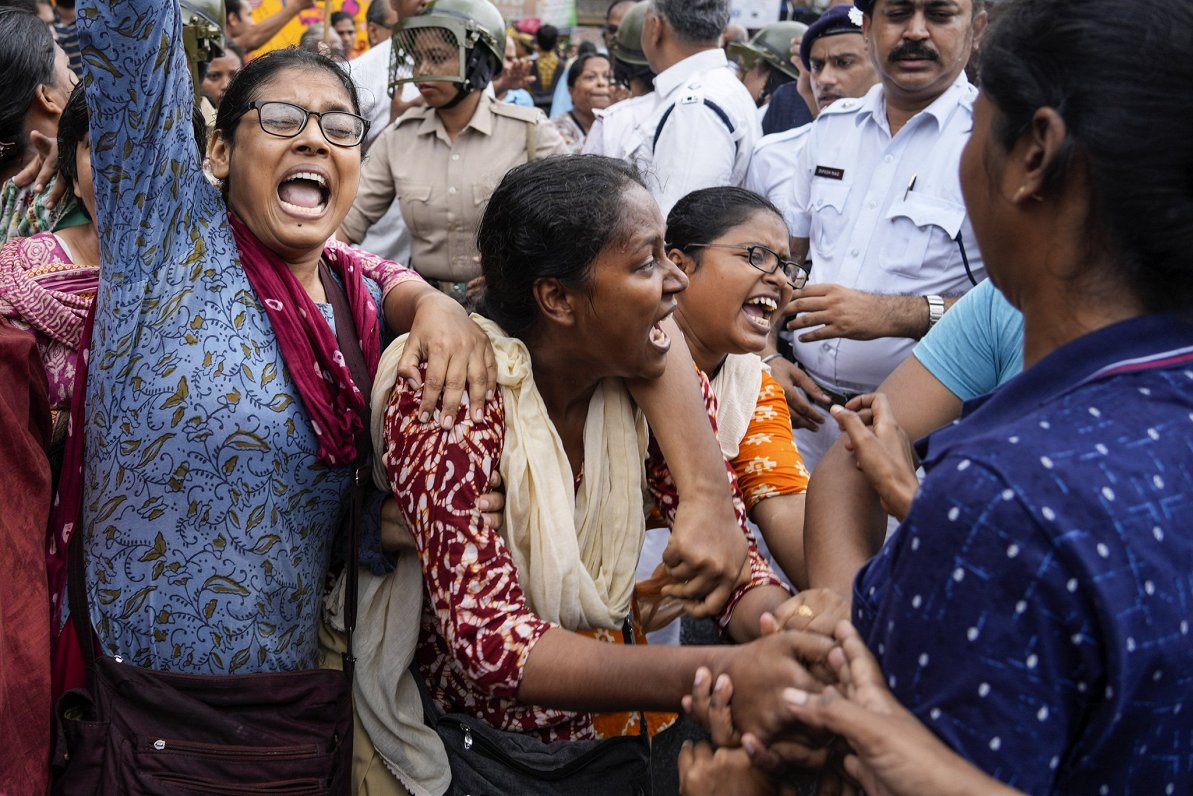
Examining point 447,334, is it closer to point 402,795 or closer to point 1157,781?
point 402,795

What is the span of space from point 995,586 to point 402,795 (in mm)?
1500

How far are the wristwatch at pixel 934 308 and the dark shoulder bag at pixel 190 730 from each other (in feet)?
7.28

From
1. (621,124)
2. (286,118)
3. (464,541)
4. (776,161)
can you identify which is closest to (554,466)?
(464,541)

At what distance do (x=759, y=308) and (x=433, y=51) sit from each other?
276 centimetres

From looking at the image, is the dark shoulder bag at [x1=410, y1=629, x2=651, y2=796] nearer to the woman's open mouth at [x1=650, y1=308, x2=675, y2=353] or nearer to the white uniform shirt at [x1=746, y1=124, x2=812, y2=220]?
the woman's open mouth at [x1=650, y1=308, x2=675, y2=353]

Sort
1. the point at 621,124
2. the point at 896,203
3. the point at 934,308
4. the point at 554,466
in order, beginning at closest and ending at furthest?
1. the point at 554,466
2. the point at 934,308
3. the point at 896,203
4. the point at 621,124

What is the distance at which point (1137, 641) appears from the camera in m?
1.11

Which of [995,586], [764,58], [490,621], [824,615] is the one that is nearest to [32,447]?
[490,621]

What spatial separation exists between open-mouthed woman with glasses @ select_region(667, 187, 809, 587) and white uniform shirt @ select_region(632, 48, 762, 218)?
145 cm

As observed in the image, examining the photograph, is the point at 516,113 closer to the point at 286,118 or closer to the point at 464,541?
the point at 286,118

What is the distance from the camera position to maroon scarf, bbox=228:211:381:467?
6.94 feet

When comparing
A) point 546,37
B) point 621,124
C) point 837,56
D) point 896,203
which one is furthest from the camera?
point 546,37

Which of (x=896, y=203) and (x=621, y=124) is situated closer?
(x=896, y=203)

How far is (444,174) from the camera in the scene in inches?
203
